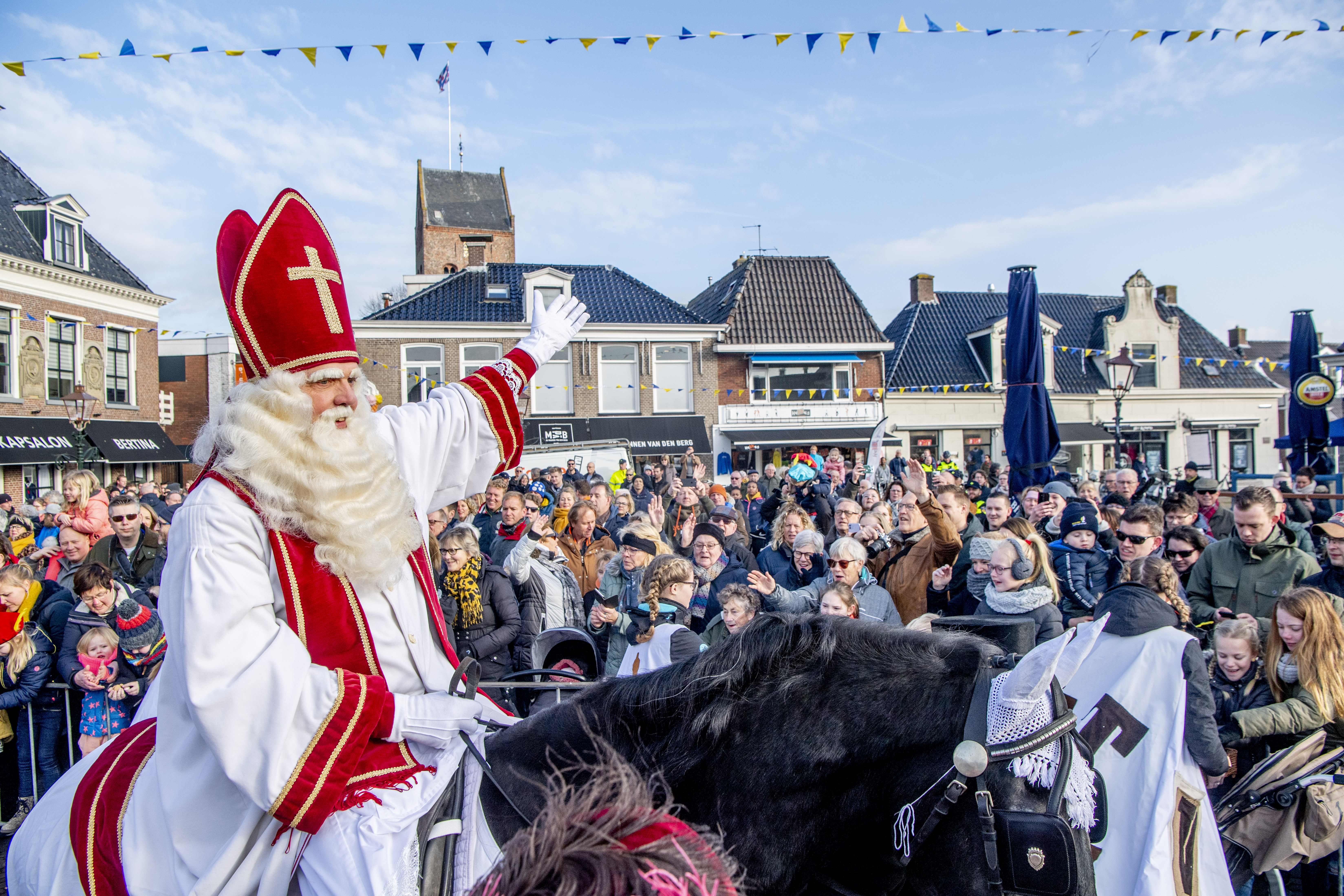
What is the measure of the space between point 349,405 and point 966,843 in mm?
1705

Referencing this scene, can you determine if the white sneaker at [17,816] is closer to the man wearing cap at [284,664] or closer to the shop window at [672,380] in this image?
the man wearing cap at [284,664]

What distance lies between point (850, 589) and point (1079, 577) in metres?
2.15

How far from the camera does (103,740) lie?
16.7 ft

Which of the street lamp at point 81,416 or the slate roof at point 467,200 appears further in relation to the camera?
the slate roof at point 467,200

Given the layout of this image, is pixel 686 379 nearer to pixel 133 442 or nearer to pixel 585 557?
pixel 133 442

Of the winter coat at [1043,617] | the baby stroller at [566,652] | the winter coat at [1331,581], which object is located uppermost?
the winter coat at [1331,581]

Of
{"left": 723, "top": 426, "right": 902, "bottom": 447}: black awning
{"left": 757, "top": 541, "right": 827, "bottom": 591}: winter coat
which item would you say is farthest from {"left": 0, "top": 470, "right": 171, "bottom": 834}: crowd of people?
{"left": 723, "top": 426, "right": 902, "bottom": 447}: black awning

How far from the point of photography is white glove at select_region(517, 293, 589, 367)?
9.39 feet

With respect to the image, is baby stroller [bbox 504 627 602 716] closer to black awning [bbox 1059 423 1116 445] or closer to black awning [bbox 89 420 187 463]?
black awning [bbox 89 420 187 463]

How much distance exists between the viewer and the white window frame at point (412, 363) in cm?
2502

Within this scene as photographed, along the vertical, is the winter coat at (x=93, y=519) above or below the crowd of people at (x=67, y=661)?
above

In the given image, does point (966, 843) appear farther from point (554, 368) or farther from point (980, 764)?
point (554, 368)

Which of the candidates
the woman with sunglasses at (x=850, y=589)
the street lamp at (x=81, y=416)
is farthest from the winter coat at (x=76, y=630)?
the street lamp at (x=81, y=416)

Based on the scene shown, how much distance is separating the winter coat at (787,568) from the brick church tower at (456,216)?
36168 mm
